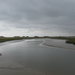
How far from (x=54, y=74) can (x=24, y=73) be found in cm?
260

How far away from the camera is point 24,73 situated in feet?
27.0

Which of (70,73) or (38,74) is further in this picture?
(70,73)

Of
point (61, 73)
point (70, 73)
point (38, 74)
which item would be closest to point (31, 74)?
point (38, 74)

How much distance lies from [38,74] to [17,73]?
1721mm

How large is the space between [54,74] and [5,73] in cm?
413

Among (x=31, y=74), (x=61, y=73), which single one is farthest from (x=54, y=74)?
(x=31, y=74)

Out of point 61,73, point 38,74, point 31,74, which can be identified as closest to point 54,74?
point 61,73

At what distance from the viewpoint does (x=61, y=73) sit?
9000mm

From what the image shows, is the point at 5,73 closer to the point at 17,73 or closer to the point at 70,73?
the point at 17,73

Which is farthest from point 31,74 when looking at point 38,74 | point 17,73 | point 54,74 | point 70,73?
point 70,73

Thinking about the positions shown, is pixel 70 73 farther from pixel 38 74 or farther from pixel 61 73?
pixel 38 74

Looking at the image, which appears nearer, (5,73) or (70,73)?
(5,73)

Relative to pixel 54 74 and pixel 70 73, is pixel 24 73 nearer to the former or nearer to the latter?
pixel 54 74

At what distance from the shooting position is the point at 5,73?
8.01 metres
